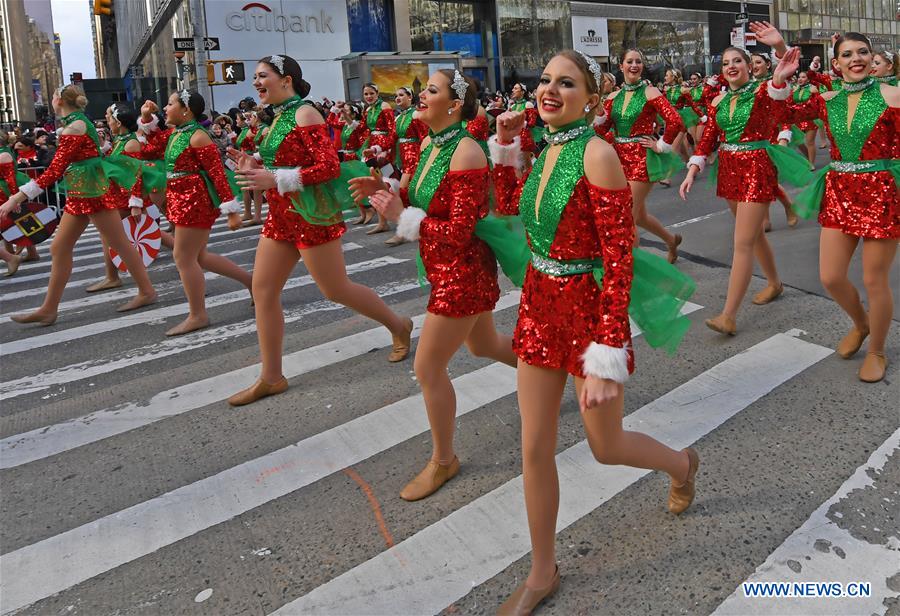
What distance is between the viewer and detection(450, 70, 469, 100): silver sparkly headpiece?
3.53 metres

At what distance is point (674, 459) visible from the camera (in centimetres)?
311

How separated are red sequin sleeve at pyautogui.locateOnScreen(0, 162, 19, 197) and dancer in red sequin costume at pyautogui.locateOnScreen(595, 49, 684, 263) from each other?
828 cm

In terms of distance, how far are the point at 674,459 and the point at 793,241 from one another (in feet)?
21.9

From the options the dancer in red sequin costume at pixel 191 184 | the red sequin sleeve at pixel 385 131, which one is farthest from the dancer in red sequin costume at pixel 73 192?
the red sequin sleeve at pixel 385 131

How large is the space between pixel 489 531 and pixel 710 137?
13.4 feet

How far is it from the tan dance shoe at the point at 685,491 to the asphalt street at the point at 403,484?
60 mm

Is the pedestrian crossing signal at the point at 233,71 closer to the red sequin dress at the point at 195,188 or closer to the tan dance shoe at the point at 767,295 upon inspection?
the red sequin dress at the point at 195,188

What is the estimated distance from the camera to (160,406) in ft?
17.4

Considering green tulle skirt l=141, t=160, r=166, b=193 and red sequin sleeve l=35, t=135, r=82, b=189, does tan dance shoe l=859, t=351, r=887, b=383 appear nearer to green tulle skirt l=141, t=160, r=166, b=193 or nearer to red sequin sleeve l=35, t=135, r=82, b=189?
red sequin sleeve l=35, t=135, r=82, b=189

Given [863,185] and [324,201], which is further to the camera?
[324,201]

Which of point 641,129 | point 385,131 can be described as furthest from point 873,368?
point 385,131

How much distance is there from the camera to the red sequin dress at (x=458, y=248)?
3.34 m

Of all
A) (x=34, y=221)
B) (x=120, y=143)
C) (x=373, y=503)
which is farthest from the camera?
(x=34, y=221)

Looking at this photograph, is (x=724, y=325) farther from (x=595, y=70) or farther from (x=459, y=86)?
(x=595, y=70)
